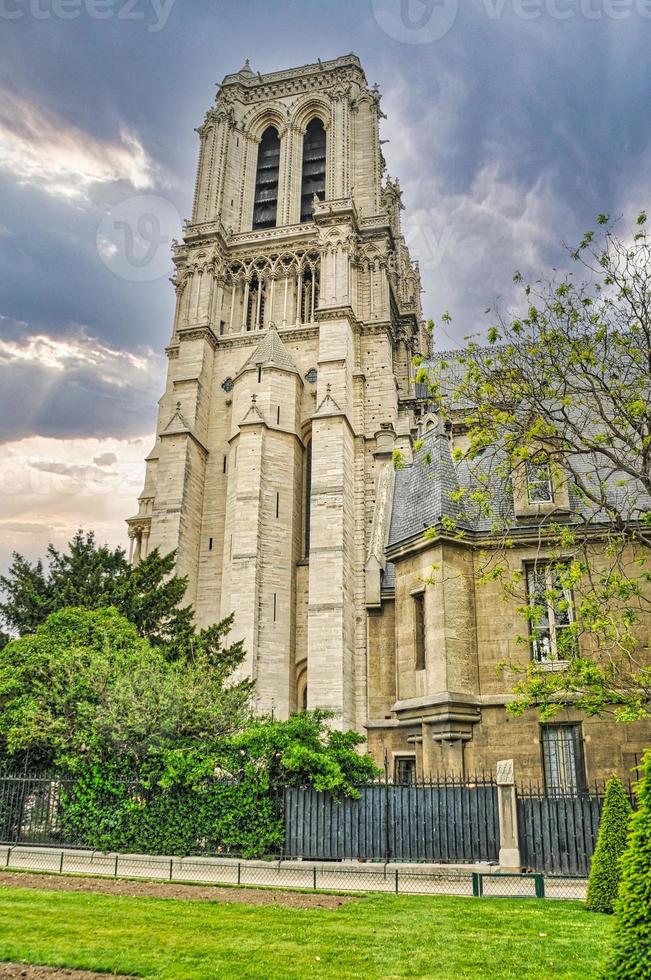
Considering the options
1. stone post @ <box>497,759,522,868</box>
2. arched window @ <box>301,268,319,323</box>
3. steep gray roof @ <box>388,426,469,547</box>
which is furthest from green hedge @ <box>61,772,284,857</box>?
arched window @ <box>301,268,319,323</box>

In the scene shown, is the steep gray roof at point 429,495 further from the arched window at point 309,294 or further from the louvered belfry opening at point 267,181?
the louvered belfry opening at point 267,181

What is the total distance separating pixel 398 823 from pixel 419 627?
5.29 metres

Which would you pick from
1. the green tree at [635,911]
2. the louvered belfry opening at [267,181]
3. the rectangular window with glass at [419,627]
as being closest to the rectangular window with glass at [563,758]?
the rectangular window with glass at [419,627]

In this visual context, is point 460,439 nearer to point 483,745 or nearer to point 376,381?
point 376,381

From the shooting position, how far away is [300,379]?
1651 inches

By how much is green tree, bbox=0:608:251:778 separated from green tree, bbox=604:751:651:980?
13.2 m

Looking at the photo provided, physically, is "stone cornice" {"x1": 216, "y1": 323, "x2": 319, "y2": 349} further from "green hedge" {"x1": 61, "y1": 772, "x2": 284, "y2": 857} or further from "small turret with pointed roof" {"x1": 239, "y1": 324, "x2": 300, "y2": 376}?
"green hedge" {"x1": 61, "y1": 772, "x2": 284, "y2": 857}

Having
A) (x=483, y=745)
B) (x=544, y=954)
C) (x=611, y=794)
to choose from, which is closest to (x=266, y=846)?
(x=483, y=745)

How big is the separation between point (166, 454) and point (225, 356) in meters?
7.99

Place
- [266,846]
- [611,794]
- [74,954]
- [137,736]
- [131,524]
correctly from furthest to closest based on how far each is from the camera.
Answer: [131,524]
[137,736]
[266,846]
[611,794]
[74,954]

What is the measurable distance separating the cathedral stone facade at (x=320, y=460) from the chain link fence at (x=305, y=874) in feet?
10.7

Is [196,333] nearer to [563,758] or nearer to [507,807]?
[563,758]

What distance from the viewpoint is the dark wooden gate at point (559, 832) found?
14805mm

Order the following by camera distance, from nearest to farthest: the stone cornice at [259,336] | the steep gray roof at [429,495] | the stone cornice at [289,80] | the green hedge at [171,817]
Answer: the green hedge at [171,817] → the steep gray roof at [429,495] → the stone cornice at [259,336] → the stone cornice at [289,80]
